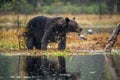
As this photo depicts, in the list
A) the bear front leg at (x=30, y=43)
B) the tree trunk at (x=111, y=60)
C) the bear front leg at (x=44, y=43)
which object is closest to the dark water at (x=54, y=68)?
the tree trunk at (x=111, y=60)

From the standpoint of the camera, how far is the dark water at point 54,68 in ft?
47.1

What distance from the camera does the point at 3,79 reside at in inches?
542

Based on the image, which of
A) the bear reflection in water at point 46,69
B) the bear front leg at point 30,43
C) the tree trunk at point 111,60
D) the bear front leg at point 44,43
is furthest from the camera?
the bear front leg at point 30,43

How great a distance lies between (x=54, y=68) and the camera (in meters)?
16.3

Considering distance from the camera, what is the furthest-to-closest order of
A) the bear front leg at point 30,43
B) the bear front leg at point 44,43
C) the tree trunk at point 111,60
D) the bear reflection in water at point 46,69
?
1. the bear front leg at point 30,43
2. the bear front leg at point 44,43
3. the tree trunk at point 111,60
4. the bear reflection in water at point 46,69

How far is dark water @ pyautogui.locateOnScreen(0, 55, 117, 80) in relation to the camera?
14.3 metres

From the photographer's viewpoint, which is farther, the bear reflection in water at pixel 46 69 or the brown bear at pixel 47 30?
the brown bear at pixel 47 30

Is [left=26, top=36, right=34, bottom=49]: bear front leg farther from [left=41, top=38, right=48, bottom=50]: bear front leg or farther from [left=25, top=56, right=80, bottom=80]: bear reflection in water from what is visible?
[left=25, top=56, right=80, bottom=80]: bear reflection in water

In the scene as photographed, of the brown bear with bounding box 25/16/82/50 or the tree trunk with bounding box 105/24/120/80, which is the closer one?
the tree trunk with bounding box 105/24/120/80

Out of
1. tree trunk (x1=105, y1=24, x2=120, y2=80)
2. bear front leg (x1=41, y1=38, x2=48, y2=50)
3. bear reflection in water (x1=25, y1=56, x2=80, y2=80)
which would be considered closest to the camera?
bear reflection in water (x1=25, y1=56, x2=80, y2=80)

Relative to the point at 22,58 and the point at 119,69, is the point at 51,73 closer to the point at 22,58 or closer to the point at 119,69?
the point at 119,69

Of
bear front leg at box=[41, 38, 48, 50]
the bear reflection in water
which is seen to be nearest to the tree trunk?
the bear reflection in water

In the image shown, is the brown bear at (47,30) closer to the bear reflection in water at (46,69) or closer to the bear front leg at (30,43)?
the bear front leg at (30,43)

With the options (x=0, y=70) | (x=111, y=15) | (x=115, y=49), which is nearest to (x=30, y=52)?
(x=115, y=49)
